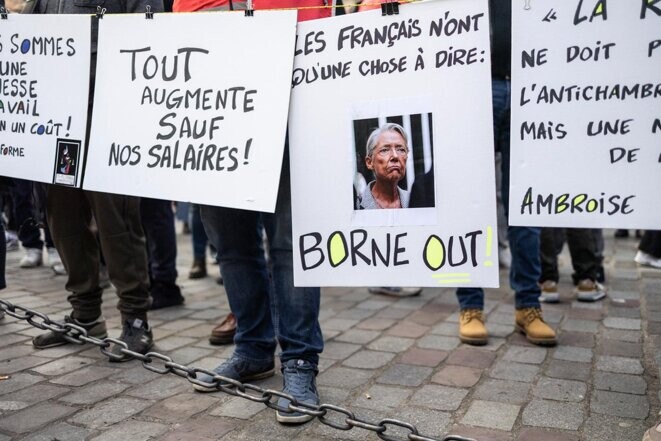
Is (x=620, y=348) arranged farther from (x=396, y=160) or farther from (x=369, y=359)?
(x=396, y=160)

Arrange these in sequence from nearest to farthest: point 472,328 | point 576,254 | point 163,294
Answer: point 472,328 < point 163,294 < point 576,254

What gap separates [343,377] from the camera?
2.98 metres

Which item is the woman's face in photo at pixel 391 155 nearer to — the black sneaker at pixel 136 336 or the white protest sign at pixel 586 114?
the white protest sign at pixel 586 114

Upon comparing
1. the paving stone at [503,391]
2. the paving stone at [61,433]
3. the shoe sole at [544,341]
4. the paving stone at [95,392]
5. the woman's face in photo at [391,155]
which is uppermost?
the woman's face in photo at [391,155]

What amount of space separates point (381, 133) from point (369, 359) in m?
1.35

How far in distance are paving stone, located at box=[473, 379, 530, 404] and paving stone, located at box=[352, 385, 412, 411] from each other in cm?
31

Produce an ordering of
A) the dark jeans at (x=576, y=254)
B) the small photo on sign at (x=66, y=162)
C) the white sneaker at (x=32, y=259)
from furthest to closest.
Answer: the white sneaker at (x=32, y=259), the dark jeans at (x=576, y=254), the small photo on sign at (x=66, y=162)

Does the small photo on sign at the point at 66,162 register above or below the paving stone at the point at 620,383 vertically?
above

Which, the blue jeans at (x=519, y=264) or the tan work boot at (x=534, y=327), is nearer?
the tan work boot at (x=534, y=327)

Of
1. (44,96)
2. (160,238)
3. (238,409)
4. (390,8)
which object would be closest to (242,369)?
(238,409)

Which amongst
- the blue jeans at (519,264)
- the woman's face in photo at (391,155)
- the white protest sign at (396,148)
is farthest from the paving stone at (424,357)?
the woman's face in photo at (391,155)

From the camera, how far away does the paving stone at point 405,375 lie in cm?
291

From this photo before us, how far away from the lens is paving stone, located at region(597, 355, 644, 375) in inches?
118

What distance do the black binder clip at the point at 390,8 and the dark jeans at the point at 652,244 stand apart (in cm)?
403
